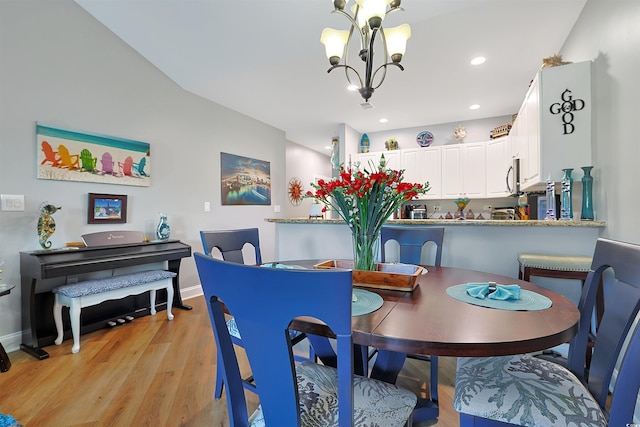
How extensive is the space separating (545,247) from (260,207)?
3.71 m

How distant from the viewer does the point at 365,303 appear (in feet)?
3.37

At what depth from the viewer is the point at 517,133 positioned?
11.2ft

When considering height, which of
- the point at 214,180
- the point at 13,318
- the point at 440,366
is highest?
the point at 214,180

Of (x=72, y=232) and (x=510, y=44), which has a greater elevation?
(x=510, y=44)

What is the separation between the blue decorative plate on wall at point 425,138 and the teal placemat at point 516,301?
4.18 metres

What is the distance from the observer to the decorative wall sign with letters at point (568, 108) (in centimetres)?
218

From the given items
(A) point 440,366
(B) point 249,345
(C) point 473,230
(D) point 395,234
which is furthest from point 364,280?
(C) point 473,230

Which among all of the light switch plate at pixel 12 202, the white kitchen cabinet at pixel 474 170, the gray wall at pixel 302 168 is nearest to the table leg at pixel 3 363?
the light switch plate at pixel 12 202

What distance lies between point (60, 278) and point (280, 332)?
9.33 feet

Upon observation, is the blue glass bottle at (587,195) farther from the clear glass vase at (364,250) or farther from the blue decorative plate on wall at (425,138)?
the blue decorative plate on wall at (425,138)

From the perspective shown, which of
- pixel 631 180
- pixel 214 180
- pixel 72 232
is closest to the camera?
pixel 631 180

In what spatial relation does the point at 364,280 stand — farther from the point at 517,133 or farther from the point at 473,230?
the point at 517,133

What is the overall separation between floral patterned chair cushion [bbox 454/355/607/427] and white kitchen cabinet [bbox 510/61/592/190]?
5.81 feet

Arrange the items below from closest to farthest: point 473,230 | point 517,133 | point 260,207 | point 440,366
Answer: point 440,366
point 473,230
point 517,133
point 260,207
